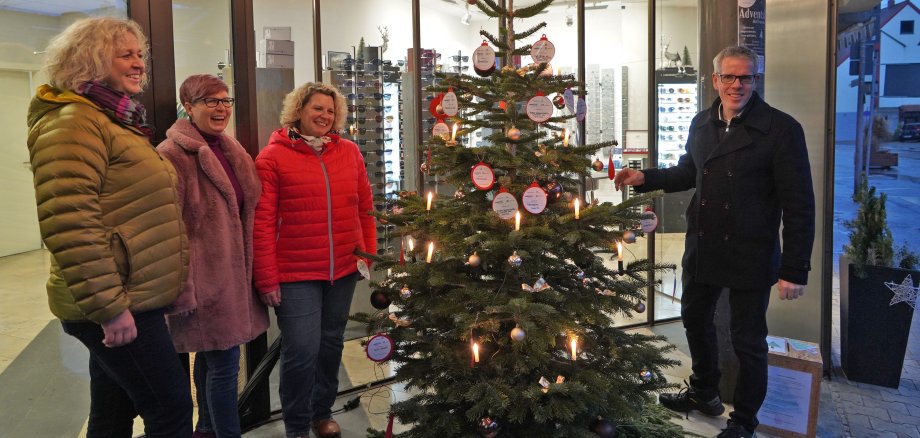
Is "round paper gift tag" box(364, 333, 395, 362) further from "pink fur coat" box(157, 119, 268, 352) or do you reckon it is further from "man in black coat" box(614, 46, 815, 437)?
"man in black coat" box(614, 46, 815, 437)

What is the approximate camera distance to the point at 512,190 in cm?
268

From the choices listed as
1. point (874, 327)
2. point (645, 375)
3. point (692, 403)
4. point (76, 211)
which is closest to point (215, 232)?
point (76, 211)

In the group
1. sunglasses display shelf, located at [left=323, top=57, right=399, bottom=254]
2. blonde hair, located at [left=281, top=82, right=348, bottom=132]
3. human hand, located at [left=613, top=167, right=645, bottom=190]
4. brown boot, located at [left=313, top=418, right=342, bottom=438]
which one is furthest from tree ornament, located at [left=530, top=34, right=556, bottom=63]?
sunglasses display shelf, located at [left=323, top=57, right=399, bottom=254]

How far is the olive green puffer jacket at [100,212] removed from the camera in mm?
1853

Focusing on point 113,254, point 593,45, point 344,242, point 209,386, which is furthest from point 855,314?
point 113,254

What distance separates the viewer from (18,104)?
2.62 m

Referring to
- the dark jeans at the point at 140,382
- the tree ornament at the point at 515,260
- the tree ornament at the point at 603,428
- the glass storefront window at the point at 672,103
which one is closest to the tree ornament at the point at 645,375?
the tree ornament at the point at 603,428

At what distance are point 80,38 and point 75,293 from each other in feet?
2.42

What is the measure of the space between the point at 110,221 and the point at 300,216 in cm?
101

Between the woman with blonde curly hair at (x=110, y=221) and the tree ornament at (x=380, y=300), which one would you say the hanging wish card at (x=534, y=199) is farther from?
the woman with blonde curly hair at (x=110, y=221)

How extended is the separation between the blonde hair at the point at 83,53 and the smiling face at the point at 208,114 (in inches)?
22.2

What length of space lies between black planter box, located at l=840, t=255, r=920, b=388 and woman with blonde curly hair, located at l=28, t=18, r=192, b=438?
3.68 m

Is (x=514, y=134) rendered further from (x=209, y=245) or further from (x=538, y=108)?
(x=209, y=245)

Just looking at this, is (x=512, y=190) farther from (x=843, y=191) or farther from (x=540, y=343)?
(x=843, y=191)
